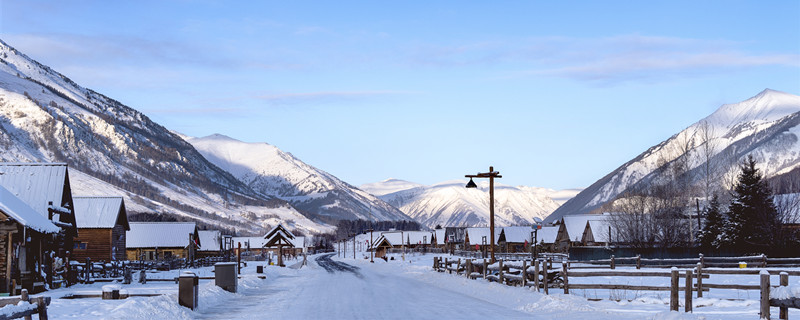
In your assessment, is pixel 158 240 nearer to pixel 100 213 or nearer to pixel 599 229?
pixel 100 213

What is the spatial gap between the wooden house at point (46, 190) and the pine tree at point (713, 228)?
50605mm

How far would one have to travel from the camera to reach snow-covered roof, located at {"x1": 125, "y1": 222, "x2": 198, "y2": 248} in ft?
373

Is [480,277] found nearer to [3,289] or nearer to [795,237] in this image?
[3,289]

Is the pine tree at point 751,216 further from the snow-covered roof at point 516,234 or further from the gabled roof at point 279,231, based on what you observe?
the snow-covered roof at point 516,234

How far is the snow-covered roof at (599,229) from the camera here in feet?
367

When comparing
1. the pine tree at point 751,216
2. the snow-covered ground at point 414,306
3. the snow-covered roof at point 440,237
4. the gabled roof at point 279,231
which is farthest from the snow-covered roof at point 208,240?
the snow-covered ground at point 414,306

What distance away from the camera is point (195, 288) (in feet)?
93.6

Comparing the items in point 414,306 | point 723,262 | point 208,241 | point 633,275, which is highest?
point 633,275

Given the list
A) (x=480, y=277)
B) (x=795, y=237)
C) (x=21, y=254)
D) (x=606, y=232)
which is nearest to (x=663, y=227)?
(x=795, y=237)

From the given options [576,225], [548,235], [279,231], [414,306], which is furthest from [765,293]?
[548,235]

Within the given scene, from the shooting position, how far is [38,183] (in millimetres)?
51562

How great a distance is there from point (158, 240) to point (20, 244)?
73.9 m

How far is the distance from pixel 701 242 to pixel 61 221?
2115 inches

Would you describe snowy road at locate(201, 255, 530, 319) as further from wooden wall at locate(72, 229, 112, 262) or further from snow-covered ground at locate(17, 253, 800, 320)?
wooden wall at locate(72, 229, 112, 262)
